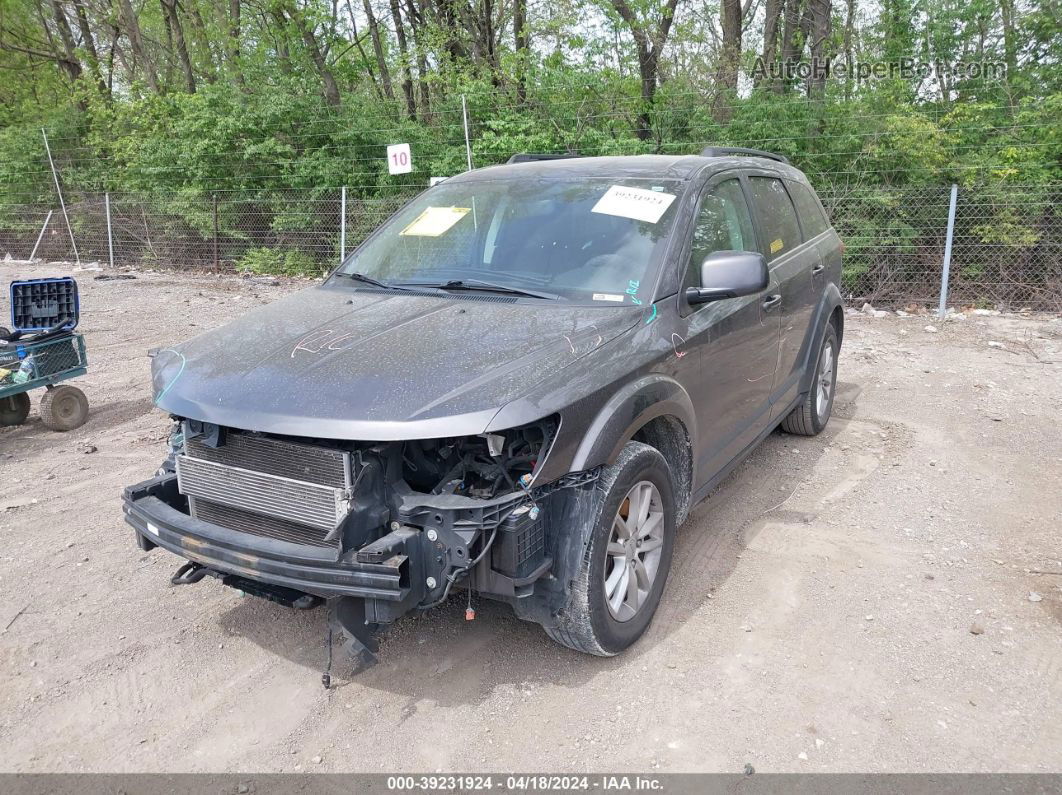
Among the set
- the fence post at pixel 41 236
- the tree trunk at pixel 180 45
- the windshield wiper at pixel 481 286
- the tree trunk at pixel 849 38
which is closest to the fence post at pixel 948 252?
the tree trunk at pixel 849 38

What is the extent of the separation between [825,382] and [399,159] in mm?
8812

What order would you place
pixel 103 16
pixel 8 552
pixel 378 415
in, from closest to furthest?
pixel 378 415 → pixel 8 552 → pixel 103 16

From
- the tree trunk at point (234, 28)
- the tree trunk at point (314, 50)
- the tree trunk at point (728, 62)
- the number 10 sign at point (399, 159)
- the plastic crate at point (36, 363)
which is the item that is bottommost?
the plastic crate at point (36, 363)

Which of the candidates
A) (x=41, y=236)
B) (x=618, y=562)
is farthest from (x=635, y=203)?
(x=41, y=236)

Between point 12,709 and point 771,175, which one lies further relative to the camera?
point 771,175

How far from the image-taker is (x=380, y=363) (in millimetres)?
3111

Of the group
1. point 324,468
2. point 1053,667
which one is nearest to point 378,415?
point 324,468

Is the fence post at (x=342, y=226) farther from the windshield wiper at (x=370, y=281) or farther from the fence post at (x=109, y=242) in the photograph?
the windshield wiper at (x=370, y=281)

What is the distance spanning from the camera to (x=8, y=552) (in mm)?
4422

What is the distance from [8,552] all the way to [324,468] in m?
2.60

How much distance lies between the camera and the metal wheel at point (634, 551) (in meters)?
3.31

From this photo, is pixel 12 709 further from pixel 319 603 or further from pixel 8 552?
pixel 8 552

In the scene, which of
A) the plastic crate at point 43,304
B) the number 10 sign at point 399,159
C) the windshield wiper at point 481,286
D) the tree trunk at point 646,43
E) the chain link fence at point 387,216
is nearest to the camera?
the windshield wiper at point 481,286

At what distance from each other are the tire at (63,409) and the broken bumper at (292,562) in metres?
3.80
